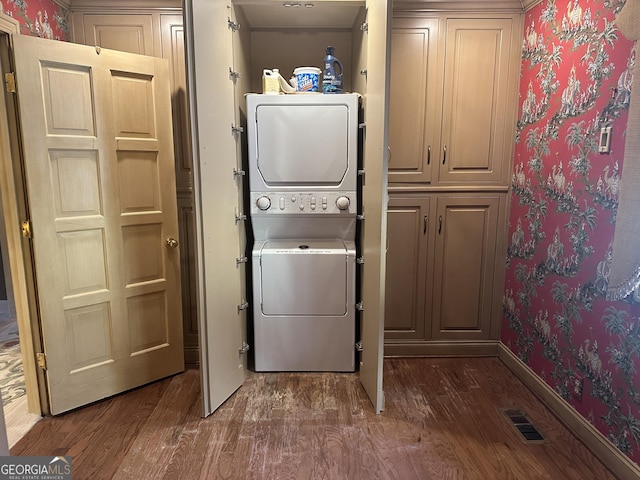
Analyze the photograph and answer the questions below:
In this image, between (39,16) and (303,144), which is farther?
(303,144)

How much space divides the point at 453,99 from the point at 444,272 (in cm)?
112

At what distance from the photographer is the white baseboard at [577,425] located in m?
1.76

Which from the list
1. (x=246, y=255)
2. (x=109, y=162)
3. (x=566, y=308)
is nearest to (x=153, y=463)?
(x=246, y=255)

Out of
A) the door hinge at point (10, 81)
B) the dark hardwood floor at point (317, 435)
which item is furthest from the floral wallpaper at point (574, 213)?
the door hinge at point (10, 81)

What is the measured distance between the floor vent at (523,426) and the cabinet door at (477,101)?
1385 millimetres

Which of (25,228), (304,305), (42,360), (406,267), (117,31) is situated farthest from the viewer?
(406,267)

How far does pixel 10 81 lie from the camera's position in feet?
6.44

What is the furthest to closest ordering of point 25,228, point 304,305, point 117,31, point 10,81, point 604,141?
point 304,305 < point 117,31 < point 25,228 < point 10,81 < point 604,141

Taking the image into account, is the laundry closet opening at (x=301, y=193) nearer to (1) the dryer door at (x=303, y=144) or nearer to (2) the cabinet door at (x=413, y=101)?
(1) the dryer door at (x=303, y=144)

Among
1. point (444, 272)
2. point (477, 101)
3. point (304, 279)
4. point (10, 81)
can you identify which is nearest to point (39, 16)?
point (10, 81)

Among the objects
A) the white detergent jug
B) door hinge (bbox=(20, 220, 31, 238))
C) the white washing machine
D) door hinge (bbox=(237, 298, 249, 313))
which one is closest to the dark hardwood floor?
the white washing machine

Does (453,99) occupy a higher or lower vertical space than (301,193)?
higher

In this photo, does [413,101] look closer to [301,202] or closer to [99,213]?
[301,202]

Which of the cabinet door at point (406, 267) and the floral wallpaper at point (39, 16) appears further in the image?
the cabinet door at point (406, 267)
